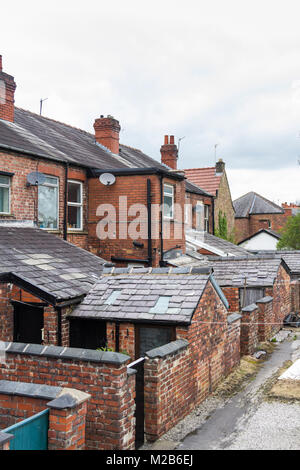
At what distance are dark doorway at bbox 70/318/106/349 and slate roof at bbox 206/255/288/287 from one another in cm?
709

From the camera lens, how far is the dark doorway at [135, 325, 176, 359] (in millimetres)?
8102

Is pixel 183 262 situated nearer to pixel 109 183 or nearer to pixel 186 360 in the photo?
pixel 109 183

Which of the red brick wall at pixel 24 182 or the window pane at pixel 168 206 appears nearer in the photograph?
the red brick wall at pixel 24 182

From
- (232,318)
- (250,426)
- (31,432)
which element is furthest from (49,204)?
(31,432)

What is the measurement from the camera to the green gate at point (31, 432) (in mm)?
4820

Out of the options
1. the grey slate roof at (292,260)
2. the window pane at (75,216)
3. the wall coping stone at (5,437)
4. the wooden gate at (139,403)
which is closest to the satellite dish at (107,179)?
the window pane at (75,216)

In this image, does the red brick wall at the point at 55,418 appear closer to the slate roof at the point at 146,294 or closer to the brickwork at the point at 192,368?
the brickwork at the point at 192,368

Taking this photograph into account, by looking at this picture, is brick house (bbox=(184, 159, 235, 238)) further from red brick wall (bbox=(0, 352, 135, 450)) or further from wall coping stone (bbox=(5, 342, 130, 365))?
red brick wall (bbox=(0, 352, 135, 450))

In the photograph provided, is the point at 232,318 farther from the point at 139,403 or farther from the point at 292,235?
the point at 292,235

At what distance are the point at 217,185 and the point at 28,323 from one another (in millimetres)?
24162

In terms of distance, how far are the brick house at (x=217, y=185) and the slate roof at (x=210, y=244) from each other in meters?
5.05

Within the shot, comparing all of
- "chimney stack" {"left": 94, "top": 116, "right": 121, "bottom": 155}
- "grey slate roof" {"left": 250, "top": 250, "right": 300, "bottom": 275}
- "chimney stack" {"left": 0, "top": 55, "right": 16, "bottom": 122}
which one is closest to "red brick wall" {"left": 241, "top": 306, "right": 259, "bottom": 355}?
"grey slate roof" {"left": 250, "top": 250, "right": 300, "bottom": 275}

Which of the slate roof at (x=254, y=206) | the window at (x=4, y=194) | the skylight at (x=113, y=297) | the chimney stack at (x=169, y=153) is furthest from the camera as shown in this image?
the slate roof at (x=254, y=206)

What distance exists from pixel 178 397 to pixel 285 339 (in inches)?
336
